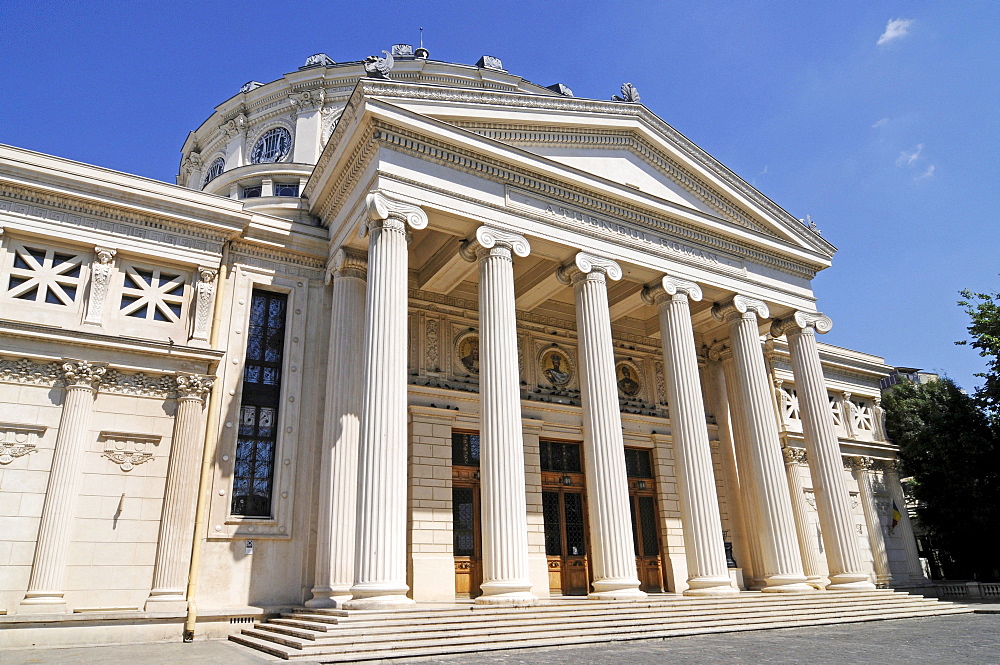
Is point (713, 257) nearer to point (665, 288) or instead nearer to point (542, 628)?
point (665, 288)

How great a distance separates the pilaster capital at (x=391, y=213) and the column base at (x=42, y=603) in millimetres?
8696

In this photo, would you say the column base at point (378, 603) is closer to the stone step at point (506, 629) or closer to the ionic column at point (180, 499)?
the stone step at point (506, 629)

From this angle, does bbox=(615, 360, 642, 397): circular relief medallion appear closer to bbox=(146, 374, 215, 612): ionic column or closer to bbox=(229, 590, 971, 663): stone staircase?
bbox=(229, 590, 971, 663): stone staircase

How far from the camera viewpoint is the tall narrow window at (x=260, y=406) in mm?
14156

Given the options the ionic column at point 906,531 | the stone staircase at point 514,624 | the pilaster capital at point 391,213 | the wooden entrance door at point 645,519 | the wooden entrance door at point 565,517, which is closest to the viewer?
the stone staircase at point 514,624

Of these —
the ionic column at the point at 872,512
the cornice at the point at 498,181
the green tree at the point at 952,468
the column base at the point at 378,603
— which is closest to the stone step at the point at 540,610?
the column base at the point at 378,603

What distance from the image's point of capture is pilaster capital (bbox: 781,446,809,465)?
22109 mm

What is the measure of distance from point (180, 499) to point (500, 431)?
21.2 feet

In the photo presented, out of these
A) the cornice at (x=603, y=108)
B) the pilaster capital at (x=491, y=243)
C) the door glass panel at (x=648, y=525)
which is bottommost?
the door glass panel at (x=648, y=525)

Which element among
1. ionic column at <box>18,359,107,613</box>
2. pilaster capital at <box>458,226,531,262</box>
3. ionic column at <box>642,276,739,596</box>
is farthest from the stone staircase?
pilaster capital at <box>458,226,531,262</box>

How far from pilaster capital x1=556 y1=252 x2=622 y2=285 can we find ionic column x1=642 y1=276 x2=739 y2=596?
5.73 feet

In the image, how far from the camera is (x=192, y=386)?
13.8 meters

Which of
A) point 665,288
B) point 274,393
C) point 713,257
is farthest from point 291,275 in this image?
point 713,257

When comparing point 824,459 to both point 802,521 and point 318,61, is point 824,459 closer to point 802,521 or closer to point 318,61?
point 802,521
